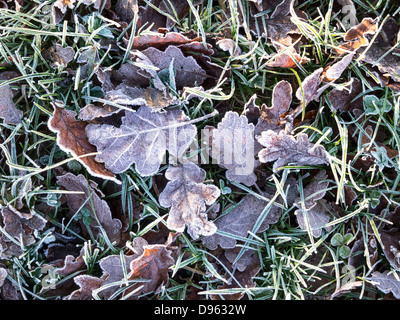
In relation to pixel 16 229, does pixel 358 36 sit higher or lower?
higher

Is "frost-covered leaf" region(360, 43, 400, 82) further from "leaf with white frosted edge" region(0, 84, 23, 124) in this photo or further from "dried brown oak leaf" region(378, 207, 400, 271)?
"leaf with white frosted edge" region(0, 84, 23, 124)

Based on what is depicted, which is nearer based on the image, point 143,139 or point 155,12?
point 143,139

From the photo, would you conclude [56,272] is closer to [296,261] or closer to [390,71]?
[296,261]

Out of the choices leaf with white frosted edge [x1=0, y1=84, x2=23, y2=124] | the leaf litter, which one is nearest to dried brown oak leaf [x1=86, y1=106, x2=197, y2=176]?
the leaf litter

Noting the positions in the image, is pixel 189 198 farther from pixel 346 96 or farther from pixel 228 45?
pixel 346 96

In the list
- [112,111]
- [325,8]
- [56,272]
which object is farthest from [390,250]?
[56,272]

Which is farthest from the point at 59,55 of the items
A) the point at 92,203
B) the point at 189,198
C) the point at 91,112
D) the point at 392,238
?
the point at 392,238
